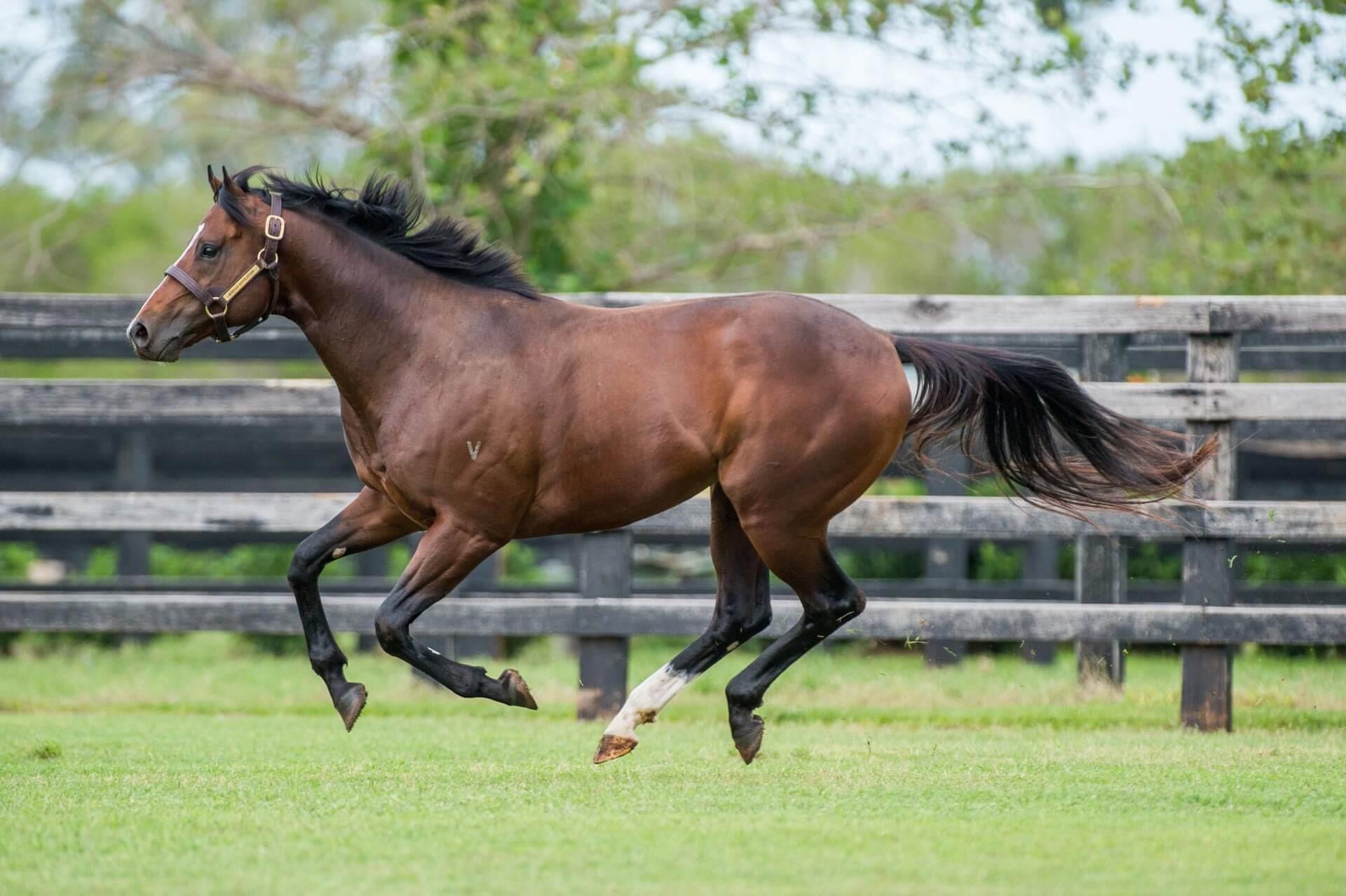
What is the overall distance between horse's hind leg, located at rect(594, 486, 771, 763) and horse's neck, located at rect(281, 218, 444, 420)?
124 cm

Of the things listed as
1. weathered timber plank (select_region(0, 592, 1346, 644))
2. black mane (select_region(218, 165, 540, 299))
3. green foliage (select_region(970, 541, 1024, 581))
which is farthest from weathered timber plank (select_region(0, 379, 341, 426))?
green foliage (select_region(970, 541, 1024, 581))

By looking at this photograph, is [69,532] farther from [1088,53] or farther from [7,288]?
[7,288]

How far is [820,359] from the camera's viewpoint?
495 cm

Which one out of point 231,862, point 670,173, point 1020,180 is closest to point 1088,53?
point 1020,180

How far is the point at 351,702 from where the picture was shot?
4820 millimetres

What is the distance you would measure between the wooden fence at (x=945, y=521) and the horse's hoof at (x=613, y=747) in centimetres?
145

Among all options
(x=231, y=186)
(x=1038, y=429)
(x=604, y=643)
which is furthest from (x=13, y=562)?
(x=1038, y=429)

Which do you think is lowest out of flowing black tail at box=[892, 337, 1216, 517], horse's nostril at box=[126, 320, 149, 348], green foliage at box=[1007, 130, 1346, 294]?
flowing black tail at box=[892, 337, 1216, 517]

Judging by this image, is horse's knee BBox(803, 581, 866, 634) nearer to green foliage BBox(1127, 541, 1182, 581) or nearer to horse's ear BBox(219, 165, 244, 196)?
horse's ear BBox(219, 165, 244, 196)

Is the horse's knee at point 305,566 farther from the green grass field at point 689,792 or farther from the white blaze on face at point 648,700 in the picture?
the white blaze on face at point 648,700

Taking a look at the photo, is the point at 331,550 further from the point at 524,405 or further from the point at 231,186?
the point at 231,186

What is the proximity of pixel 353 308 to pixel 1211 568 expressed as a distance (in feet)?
12.5

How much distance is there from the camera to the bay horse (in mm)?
4840

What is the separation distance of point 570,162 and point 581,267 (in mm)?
1163
